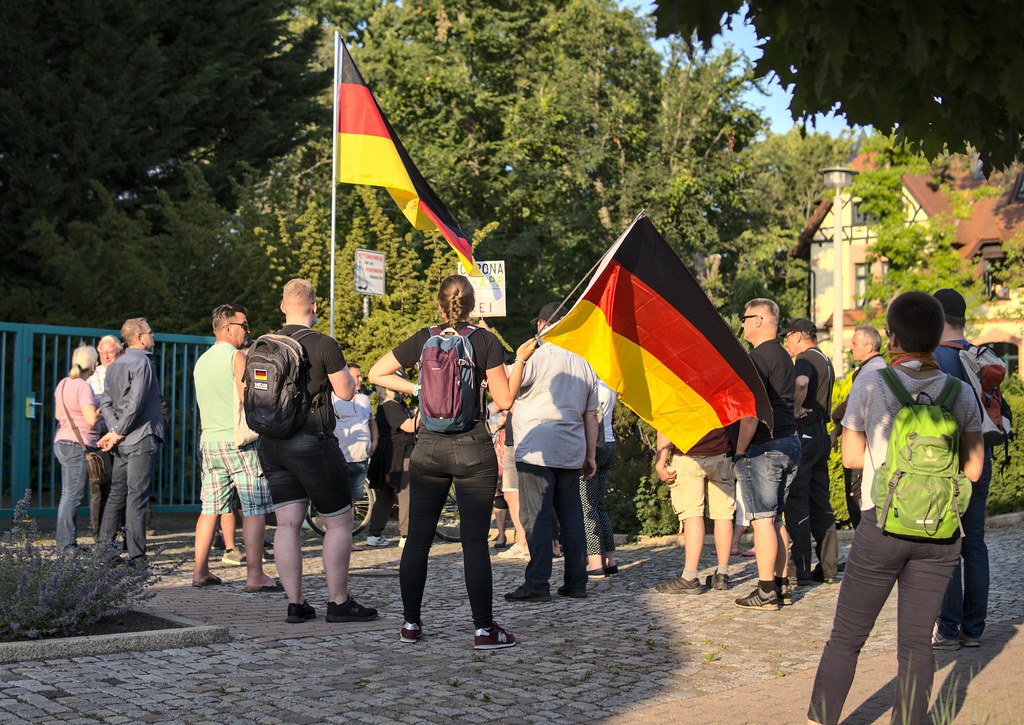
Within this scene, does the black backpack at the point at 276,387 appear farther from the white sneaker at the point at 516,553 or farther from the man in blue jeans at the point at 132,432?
the white sneaker at the point at 516,553

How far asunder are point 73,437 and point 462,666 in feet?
17.5

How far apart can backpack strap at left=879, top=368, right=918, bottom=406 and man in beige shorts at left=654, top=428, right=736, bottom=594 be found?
13.1 feet

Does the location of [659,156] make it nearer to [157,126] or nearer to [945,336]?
[157,126]

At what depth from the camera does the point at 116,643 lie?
21.5 feet

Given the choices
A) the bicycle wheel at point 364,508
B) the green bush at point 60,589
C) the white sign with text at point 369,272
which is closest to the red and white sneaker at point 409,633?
the green bush at point 60,589

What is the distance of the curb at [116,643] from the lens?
246 inches

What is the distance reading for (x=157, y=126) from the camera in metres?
21.3

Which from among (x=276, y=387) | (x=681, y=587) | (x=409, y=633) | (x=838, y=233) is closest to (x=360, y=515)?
(x=681, y=587)

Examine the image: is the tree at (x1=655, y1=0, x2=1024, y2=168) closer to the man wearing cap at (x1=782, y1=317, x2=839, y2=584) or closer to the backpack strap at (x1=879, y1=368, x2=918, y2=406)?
the backpack strap at (x1=879, y1=368, x2=918, y2=406)

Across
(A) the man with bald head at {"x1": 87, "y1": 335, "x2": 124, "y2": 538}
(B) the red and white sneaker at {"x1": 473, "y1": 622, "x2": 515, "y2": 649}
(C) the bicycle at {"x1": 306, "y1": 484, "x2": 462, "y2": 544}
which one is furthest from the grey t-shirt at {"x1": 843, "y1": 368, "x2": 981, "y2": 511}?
(C) the bicycle at {"x1": 306, "y1": 484, "x2": 462, "y2": 544}

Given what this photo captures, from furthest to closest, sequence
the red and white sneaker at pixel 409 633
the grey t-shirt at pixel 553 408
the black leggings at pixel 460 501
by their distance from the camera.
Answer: the grey t-shirt at pixel 553 408, the red and white sneaker at pixel 409 633, the black leggings at pixel 460 501

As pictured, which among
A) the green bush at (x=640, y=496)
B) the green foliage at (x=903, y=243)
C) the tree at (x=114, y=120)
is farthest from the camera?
the green foliage at (x=903, y=243)

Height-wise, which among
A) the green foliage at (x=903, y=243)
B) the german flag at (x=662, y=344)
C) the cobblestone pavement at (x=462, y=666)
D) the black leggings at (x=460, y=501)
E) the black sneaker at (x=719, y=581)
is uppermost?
the green foliage at (x=903, y=243)

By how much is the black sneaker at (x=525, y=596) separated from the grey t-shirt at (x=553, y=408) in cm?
91
